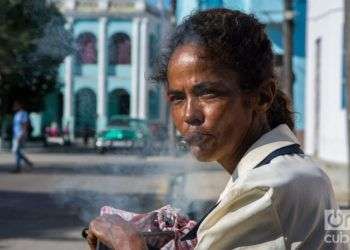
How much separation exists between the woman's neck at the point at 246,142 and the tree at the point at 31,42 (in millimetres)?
767

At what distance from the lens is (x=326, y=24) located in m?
21.2

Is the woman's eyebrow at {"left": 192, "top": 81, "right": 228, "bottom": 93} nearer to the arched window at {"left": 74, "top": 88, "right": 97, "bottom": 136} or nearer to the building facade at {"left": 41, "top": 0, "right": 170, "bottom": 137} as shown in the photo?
the building facade at {"left": 41, "top": 0, "right": 170, "bottom": 137}

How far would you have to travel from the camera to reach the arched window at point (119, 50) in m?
2.54

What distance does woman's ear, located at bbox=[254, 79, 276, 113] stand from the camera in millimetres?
1483

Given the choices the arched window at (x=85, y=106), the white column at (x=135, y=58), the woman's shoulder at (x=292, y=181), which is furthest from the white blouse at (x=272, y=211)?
the arched window at (x=85, y=106)

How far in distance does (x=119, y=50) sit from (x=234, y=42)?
118 centimetres

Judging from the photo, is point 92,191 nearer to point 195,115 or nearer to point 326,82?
point 195,115

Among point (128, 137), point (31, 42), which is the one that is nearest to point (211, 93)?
Answer: point (31, 42)

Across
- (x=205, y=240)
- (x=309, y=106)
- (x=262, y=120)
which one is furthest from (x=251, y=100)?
(x=309, y=106)

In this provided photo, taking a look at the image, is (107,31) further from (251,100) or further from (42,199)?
(42,199)

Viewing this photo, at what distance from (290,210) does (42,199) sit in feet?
33.8

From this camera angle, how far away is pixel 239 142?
1475mm

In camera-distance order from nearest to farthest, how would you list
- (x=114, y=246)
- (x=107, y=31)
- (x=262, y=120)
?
(x=114, y=246) < (x=262, y=120) < (x=107, y=31)

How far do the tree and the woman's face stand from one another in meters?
0.70
